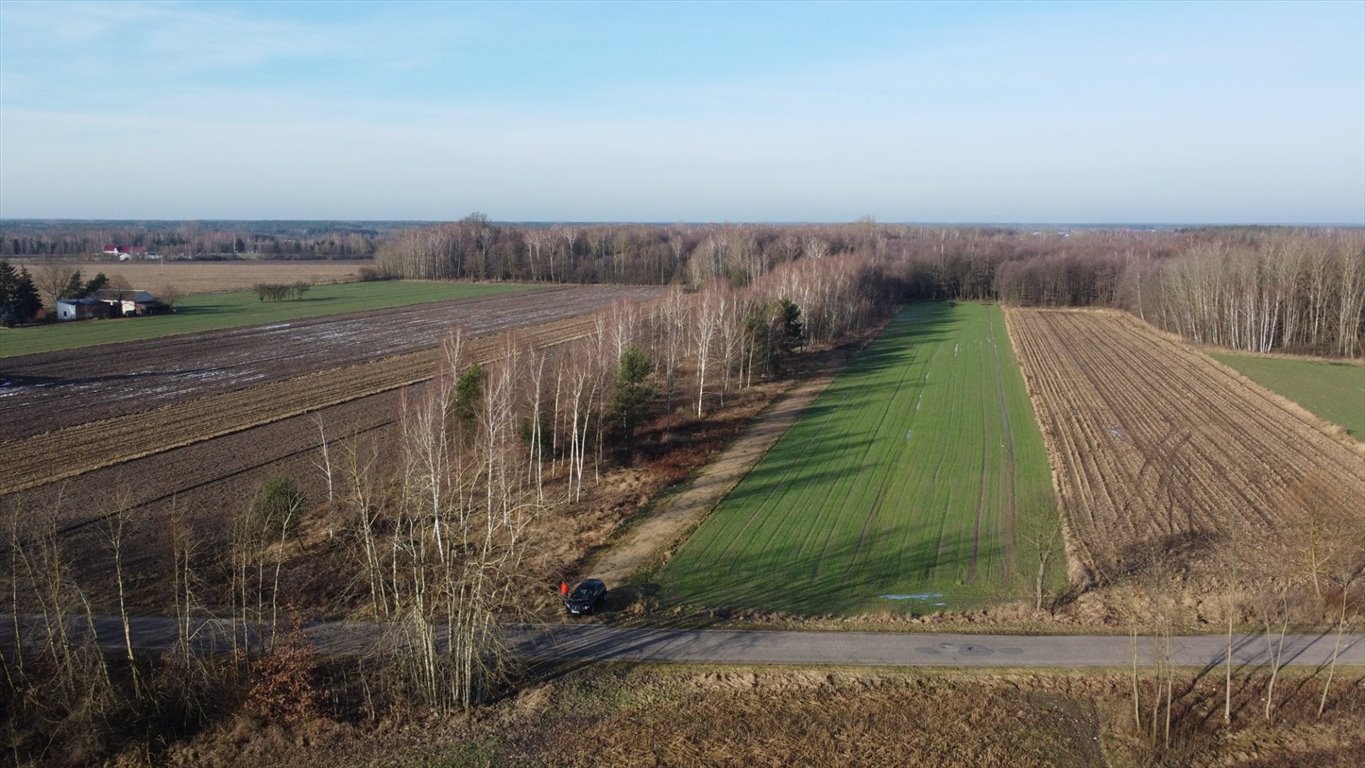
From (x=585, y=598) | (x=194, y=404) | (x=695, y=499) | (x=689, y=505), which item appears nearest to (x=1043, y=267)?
(x=695, y=499)

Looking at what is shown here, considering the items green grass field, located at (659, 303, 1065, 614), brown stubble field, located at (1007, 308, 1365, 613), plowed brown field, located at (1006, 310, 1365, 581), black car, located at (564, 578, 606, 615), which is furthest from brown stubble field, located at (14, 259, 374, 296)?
brown stubble field, located at (1007, 308, 1365, 613)

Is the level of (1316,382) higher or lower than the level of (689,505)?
higher

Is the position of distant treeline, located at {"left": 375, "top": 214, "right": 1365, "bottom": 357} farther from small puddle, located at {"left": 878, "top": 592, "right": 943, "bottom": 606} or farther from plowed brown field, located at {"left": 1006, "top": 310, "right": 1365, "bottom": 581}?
small puddle, located at {"left": 878, "top": 592, "right": 943, "bottom": 606}

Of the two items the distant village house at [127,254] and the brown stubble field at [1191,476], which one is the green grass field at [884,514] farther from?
the distant village house at [127,254]

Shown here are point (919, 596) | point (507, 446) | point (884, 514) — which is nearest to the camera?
point (919, 596)

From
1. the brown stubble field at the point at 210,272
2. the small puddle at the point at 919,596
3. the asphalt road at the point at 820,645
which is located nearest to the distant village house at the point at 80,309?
the brown stubble field at the point at 210,272

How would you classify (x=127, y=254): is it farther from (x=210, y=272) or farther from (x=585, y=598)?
(x=585, y=598)
